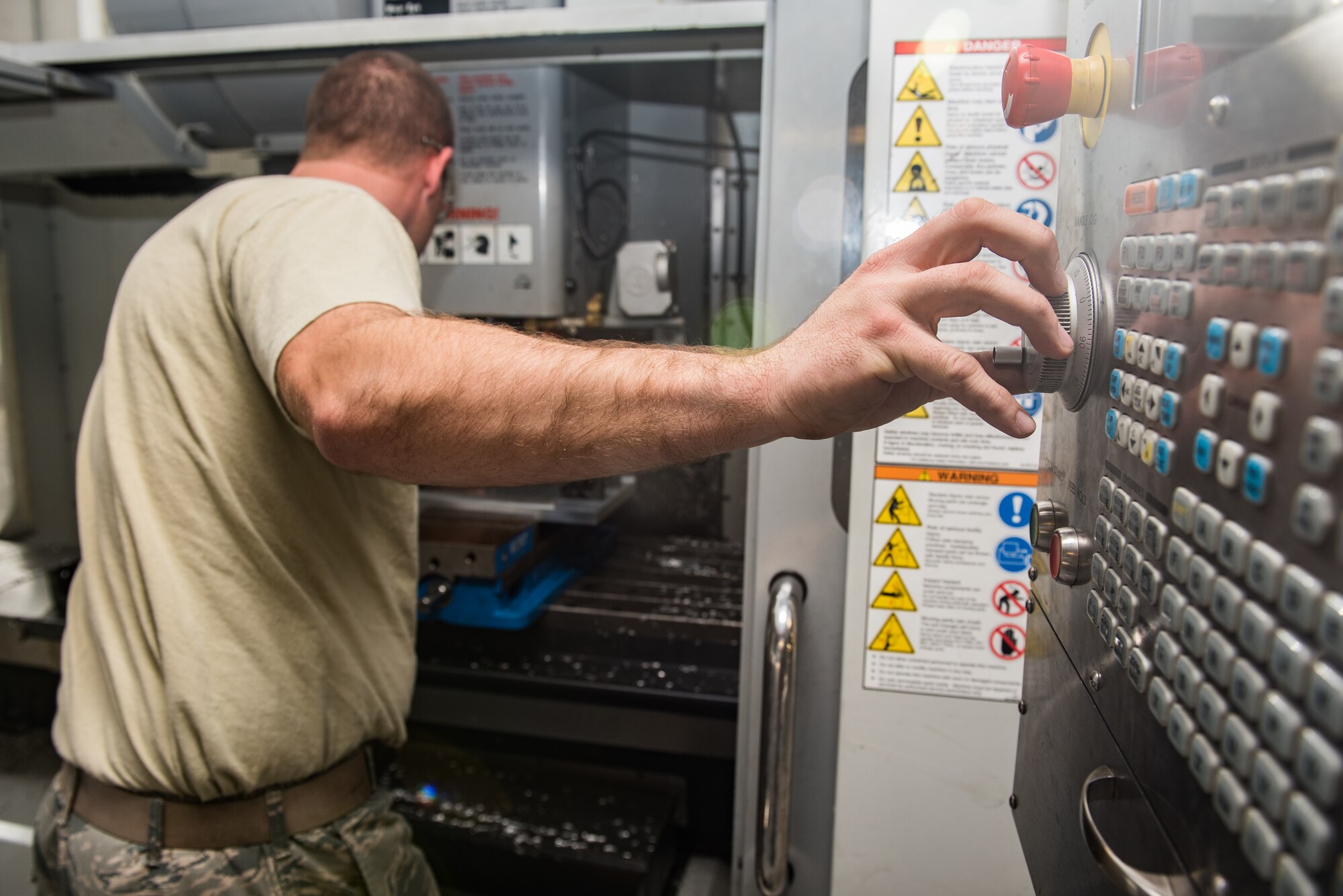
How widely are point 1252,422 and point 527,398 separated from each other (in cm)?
52

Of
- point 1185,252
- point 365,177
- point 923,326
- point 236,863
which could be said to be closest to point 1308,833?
point 1185,252

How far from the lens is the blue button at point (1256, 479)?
33cm

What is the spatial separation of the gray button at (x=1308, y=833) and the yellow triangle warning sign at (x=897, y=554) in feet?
2.43

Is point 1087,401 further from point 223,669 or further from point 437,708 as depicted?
point 437,708

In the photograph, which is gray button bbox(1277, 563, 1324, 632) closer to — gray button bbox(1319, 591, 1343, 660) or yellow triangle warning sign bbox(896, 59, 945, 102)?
gray button bbox(1319, 591, 1343, 660)

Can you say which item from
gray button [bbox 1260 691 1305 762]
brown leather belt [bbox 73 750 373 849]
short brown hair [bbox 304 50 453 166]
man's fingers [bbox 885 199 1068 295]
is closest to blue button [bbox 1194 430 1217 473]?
gray button [bbox 1260 691 1305 762]

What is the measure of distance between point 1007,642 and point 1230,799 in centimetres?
72

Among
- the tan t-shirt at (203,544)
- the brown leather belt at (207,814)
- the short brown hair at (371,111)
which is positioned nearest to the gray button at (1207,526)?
the tan t-shirt at (203,544)

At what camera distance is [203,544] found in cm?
109

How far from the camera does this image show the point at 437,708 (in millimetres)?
1829

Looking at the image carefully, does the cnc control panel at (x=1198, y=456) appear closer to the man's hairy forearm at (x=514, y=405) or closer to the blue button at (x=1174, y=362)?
the blue button at (x=1174, y=362)

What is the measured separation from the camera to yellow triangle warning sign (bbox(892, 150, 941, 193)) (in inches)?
39.6

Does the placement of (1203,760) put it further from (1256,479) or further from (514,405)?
(514,405)

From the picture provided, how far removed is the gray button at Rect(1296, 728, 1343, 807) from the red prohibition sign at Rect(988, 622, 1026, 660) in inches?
29.9
